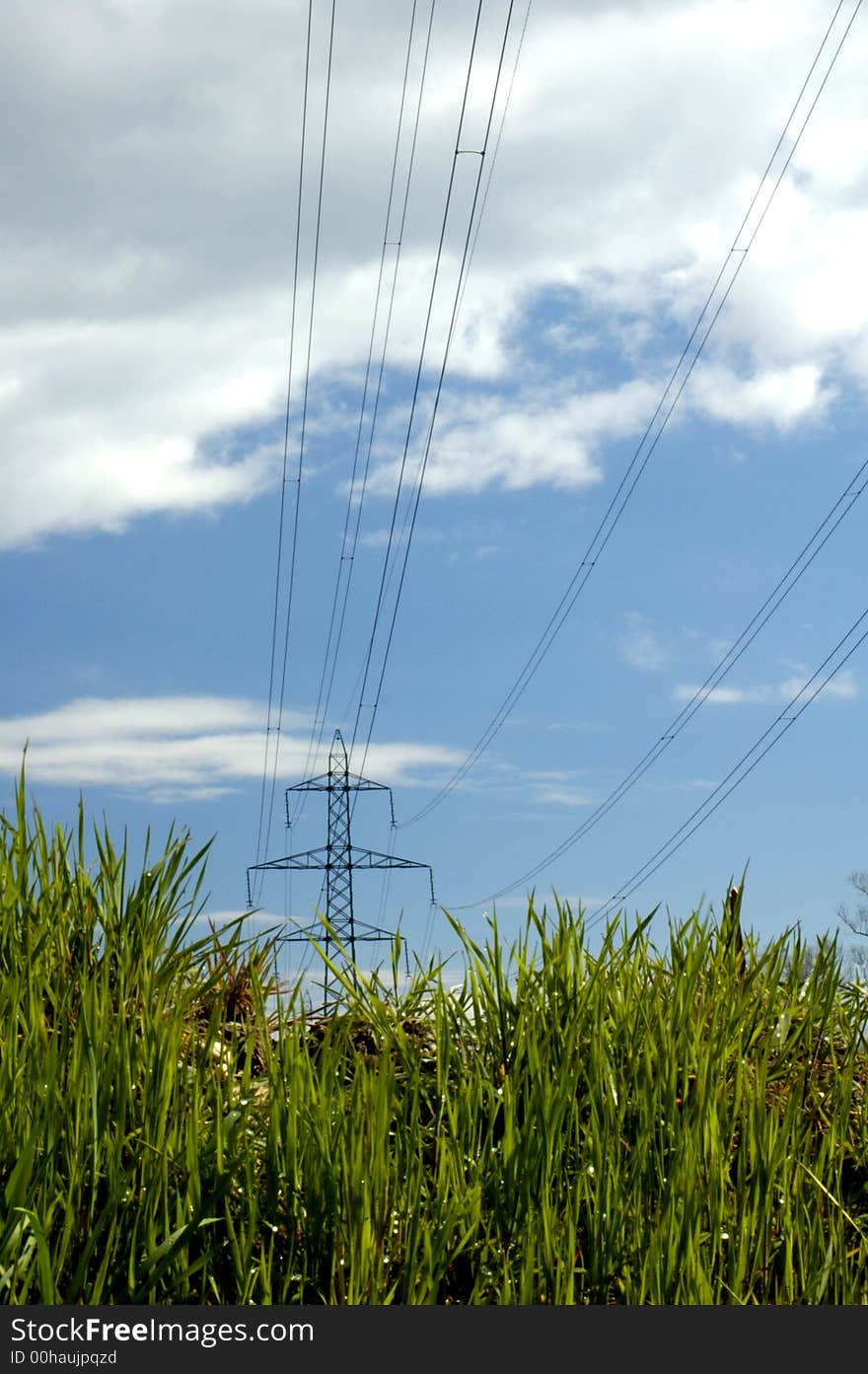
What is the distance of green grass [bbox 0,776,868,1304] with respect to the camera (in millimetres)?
4168

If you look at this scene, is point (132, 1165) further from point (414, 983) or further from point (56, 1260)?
point (414, 983)

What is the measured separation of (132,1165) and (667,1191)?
6.34ft

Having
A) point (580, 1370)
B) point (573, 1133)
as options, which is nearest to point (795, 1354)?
point (580, 1370)

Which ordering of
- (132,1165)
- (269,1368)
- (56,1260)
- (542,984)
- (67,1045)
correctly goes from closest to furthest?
(269,1368)
(56,1260)
(132,1165)
(67,1045)
(542,984)

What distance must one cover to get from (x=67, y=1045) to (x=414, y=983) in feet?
5.59

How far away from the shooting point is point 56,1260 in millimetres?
3988

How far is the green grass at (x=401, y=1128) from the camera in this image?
4168 millimetres

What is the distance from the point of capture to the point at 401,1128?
4.59 m

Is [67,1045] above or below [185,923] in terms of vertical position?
below

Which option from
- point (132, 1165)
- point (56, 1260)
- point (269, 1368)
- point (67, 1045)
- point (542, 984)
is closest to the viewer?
point (269, 1368)

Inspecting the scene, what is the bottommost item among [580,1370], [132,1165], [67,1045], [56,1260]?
[580,1370]

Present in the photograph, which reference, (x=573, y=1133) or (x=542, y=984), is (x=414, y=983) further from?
(x=573, y=1133)

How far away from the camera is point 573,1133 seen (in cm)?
494

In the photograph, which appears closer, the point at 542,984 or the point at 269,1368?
the point at 269,1368
